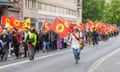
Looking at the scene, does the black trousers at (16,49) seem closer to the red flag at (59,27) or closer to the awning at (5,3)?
the red flag at (59,27)

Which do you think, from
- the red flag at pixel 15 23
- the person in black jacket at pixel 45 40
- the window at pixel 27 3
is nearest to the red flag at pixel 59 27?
the person in black jacket at pixel 45 40

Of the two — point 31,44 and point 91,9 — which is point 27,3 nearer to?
point 31,44

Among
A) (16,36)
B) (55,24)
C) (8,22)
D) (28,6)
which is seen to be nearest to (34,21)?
(28,6)

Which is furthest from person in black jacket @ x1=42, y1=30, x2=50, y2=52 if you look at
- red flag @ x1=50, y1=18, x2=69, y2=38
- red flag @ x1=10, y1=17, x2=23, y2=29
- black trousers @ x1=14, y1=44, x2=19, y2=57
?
black trousers @ x1=14, y1=44, x2=19, y2=57

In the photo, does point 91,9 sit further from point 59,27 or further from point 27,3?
point 59,27

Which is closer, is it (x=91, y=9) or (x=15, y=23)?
(x=15, y=23)

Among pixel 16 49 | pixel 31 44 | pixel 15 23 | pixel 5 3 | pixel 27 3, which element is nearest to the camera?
pixel 31 44

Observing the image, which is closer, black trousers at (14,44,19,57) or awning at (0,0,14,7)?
black trousers at (14,44,19,57)

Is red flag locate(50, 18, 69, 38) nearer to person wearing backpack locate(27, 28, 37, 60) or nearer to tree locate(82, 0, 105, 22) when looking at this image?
person wearing backpack locate(27, 28, 37, 60)

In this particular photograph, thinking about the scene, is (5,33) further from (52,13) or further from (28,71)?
(52,13)

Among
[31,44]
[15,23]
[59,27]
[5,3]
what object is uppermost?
[5,3]

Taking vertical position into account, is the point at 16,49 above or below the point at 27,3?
below

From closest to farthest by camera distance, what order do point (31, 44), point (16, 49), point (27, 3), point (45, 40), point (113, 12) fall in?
point (31, 44) → point (16, 49) → point (45, 40) → point (27, 3) → point (113, 12)

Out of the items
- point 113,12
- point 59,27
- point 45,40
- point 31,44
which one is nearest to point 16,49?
point 31,44
